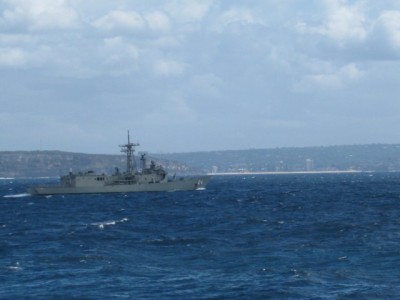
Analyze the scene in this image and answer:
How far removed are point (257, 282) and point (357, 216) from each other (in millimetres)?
48910

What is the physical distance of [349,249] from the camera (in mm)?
59312

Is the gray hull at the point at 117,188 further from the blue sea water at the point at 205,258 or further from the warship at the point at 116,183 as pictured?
the blue sea water at the point at 205,258

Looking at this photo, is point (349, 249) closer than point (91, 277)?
No

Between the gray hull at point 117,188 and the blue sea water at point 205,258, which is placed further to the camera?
the gray hull at point 117,188

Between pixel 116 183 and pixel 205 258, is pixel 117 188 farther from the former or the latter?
pixel 205 258

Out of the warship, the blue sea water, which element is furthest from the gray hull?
the blue sea water

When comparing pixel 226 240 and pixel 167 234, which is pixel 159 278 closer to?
pixel 226 240

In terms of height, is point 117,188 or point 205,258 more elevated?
point 117,188

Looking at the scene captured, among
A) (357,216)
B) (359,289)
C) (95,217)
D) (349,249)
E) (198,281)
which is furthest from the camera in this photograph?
(95,217)

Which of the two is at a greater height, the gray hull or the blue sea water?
the gray hull

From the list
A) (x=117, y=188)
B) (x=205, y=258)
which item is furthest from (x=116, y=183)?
(x=205, y=258)

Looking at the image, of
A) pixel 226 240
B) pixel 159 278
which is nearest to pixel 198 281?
pixel 159 278

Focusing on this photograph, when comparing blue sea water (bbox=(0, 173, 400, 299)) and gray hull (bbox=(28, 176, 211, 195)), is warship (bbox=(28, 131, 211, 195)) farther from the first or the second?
blue sea water (bbox=(0, 173, 400, 299))

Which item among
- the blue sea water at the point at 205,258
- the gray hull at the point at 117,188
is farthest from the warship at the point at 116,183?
the blue sea water at the point at 205,258
